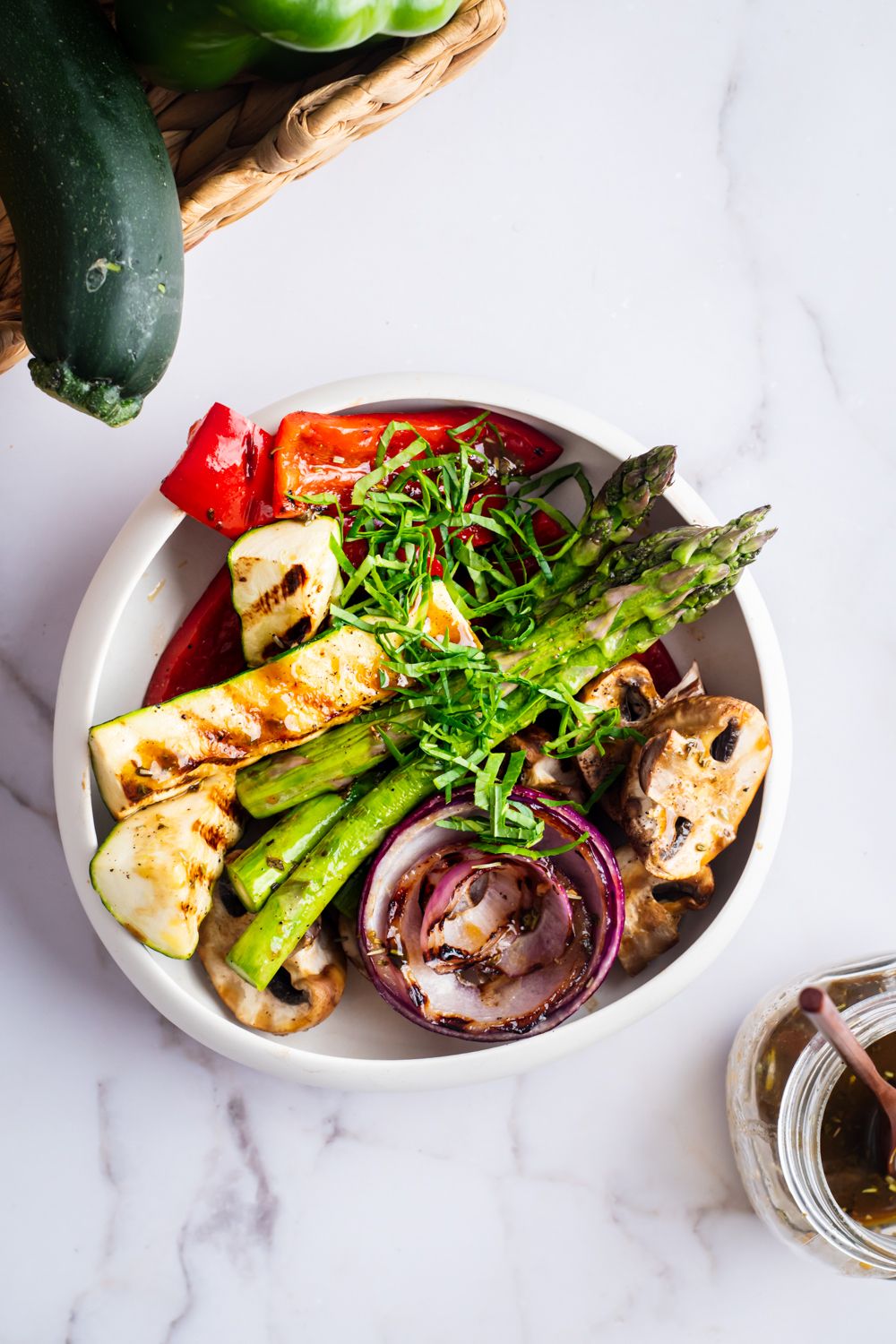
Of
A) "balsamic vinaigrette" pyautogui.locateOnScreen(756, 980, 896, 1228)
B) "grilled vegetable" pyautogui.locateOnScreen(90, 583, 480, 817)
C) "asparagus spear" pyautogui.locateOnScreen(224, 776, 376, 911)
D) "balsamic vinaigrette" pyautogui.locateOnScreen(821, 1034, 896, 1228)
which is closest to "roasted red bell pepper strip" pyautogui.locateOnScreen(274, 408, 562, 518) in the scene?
"grilled vegetable" pyautogui.locateOnScreen(90, 583, 480, 817)

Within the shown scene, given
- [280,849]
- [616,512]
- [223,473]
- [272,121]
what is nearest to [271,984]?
[280,849]

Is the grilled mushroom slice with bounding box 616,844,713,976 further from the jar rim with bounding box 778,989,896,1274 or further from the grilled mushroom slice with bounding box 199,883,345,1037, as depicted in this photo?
the grilled mushroom slice with bounding box 199,883,345,1037

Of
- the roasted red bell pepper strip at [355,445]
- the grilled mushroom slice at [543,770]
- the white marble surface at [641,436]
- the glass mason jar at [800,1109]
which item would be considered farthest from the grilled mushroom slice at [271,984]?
the glass mason jar at [800,1109]

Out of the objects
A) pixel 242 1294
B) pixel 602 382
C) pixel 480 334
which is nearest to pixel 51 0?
pixel 480 334

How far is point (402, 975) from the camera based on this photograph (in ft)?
5.71

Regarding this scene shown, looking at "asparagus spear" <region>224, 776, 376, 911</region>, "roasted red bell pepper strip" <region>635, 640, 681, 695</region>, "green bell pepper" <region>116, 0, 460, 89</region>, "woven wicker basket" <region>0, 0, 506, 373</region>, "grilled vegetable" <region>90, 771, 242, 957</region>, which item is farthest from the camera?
"roasted red bell pepper strip" <region>635, 640, 681, 695</region>

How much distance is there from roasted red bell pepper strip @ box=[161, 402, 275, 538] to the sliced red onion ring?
0.55 m

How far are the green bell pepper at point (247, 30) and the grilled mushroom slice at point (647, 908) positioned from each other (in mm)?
1259

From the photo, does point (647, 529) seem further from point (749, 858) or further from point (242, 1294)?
point (242, 1294)

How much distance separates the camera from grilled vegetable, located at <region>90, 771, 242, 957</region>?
5.32 ft

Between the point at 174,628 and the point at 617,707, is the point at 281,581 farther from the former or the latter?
the point at 617,707

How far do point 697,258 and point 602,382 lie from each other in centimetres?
31

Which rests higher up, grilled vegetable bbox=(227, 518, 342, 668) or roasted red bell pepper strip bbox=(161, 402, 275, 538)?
roasted red bell pepper strip bbox=(161, 402, 275, 538)

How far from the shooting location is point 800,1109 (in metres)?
1.83
